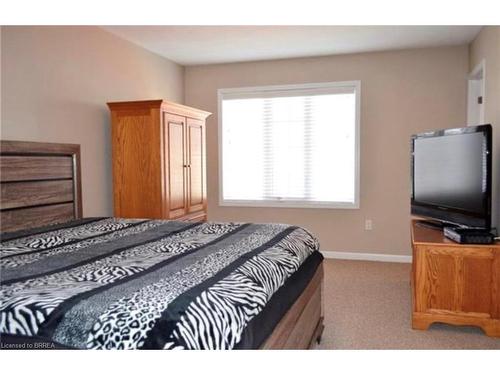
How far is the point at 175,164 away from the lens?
4051 mm

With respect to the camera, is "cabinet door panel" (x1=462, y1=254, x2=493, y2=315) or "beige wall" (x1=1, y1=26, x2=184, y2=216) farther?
"beige wall" (x1=1, y1=26, x2=184, y2=216)

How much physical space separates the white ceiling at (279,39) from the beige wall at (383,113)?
184 millimetres

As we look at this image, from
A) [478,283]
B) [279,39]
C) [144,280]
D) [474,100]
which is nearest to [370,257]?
[474,100]

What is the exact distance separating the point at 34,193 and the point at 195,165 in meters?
1.77

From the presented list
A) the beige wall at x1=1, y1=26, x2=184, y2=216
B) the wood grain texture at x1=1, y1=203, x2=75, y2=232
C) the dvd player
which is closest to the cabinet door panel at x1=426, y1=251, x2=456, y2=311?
the dvd player

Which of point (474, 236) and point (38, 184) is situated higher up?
point (38, 184)

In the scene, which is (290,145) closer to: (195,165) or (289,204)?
(289,204)

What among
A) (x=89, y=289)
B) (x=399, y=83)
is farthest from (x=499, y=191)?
(x=89, y=289)

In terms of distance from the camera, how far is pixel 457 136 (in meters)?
3.22

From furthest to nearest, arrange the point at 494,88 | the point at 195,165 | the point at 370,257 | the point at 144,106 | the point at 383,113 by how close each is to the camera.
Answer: the point at 370,257
the point at 383,113
the point at 195,165
the point at 144,106
the point at 494,88

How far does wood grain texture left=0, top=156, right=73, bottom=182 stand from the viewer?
2.79 m

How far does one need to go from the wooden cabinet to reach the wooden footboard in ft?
2.39

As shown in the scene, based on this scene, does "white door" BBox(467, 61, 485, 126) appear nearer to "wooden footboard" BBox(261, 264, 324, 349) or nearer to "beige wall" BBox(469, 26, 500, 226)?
"beige wall" BBox(469, 26, 500, 226)

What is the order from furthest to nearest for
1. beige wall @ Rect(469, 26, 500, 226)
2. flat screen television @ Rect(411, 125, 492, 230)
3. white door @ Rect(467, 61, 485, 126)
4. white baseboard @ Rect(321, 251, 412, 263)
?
white baseboard @ Rect(321, 251, 412, 263)
white door @ Rect(467, 61, 485, 126)
beige wall @ Rect(469, 26, 500, 226)
flat screen television @ Rect(411, 125, 492, 230)
